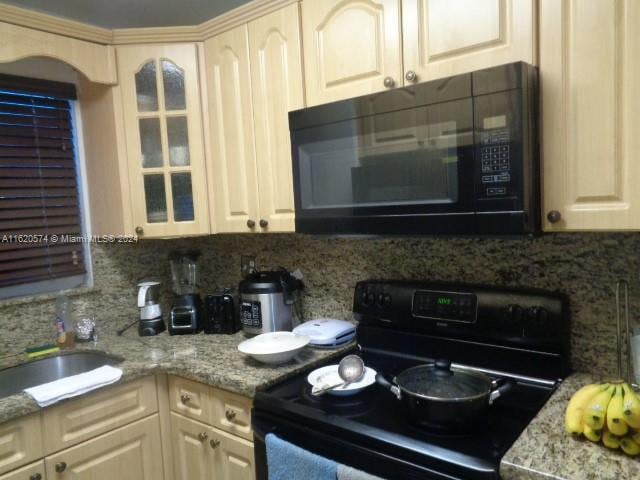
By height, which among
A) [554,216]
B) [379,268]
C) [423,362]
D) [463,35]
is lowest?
[423,362]

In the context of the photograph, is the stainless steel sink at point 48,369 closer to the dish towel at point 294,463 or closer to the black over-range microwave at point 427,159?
the dish towel at point 294,463

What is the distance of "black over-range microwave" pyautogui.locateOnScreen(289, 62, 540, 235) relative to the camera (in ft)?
3.57

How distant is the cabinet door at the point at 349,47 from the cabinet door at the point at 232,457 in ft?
3.82

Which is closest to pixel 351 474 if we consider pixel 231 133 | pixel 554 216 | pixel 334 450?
pixel 334 450

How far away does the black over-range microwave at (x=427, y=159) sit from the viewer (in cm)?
109

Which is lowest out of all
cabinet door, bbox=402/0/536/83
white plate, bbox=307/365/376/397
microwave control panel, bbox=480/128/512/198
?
white plate, bbox=307/365/376/397

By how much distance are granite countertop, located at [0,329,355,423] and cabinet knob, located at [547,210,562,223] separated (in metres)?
0.86

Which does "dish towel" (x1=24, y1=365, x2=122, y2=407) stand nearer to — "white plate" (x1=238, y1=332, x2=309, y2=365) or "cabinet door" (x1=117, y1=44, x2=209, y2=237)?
"white plate" (x1=238, y1=332, x2=309, y2=365)

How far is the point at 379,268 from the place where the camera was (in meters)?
1.77

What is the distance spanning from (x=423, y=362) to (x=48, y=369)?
1.49 metres

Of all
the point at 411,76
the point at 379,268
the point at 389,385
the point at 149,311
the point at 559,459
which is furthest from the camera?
the point at 149,311

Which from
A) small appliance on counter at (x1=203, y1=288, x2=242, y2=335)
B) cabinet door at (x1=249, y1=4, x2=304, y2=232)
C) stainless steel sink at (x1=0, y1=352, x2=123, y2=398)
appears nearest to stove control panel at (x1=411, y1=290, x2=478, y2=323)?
cabinet door at (x1=249, y1=4, x2=304, y2=232)

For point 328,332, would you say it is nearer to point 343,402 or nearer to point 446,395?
point 343,402

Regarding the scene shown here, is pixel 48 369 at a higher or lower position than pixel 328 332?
lower
